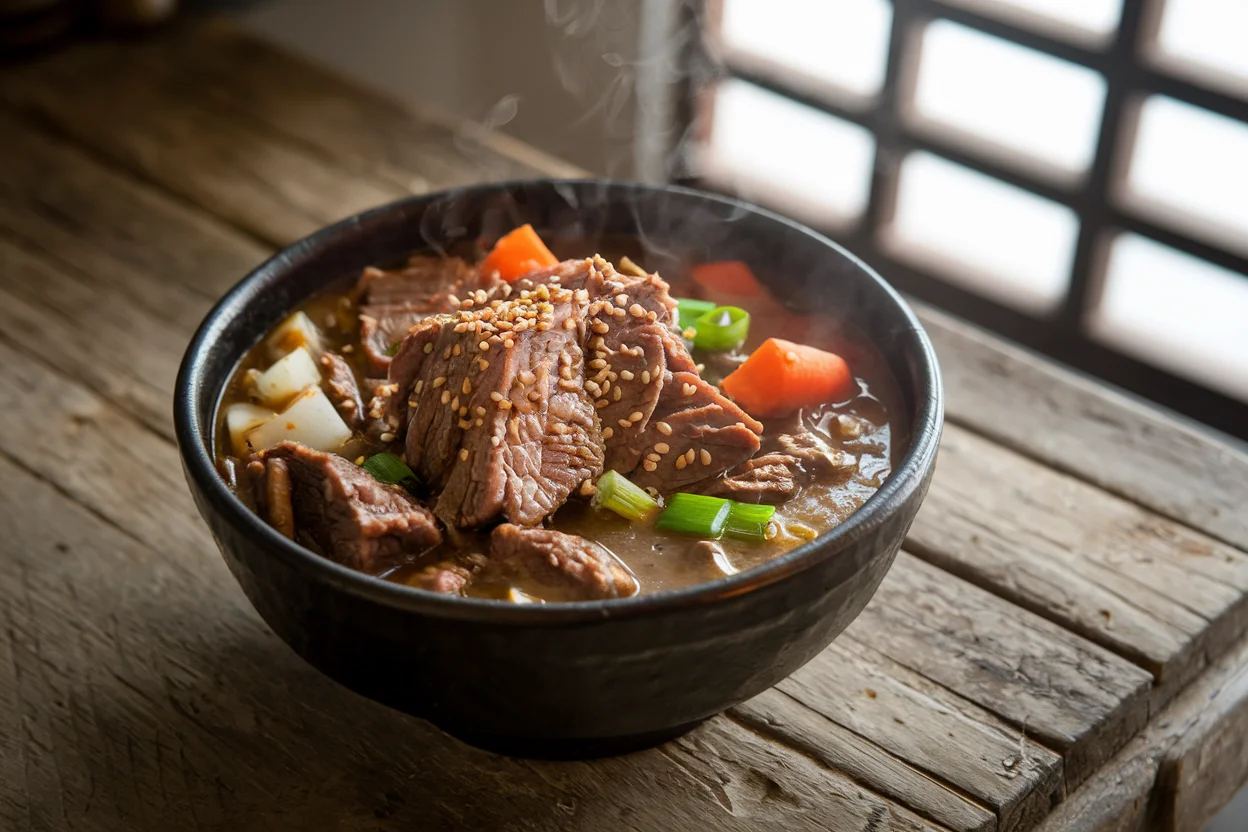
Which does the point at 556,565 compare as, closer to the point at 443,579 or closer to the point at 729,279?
the point at 443,579

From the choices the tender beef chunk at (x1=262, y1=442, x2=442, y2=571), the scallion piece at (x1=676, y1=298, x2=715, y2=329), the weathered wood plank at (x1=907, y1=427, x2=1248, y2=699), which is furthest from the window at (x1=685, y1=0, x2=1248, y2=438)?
the tender beef chunk at (x1=262, y1=442, x2=442, y2=571)

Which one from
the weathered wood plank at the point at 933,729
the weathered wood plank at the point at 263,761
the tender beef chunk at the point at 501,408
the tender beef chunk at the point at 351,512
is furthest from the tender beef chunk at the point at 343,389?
the weathered wood plank at the point at 933,729

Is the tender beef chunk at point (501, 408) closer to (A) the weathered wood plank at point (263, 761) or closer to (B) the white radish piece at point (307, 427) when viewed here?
(B) the white radish piece at point (307, 427)

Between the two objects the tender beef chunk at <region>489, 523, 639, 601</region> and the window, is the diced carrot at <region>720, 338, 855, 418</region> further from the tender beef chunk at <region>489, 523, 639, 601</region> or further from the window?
the window

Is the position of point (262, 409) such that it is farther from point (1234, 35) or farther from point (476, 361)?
point (1234, 35)

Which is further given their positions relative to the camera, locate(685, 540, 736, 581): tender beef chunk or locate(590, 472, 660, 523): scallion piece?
locate(590, 472, 660, 523): scallion piece

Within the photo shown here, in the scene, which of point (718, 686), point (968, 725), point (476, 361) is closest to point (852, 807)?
point (968, 725)

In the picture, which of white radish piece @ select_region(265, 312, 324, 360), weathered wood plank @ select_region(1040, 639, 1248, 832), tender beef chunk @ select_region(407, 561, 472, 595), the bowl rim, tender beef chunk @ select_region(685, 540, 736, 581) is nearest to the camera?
the bowl rim

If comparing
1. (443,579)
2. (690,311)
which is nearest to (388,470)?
(443,579)
